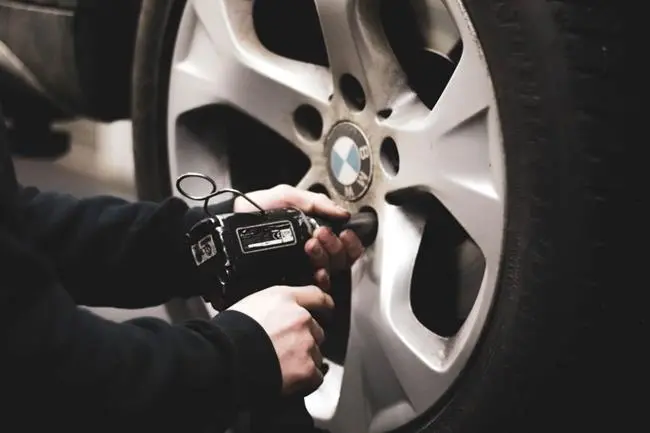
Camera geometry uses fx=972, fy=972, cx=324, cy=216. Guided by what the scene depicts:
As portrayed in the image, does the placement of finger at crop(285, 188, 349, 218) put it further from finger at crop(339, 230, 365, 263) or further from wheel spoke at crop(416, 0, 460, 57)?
wheel spoke at crop(416, 0, 460, 57)

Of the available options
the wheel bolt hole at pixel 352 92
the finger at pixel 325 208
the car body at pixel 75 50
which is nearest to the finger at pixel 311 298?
the finger at pixel 325 208

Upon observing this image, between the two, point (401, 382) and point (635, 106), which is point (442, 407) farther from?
point (635, 106)

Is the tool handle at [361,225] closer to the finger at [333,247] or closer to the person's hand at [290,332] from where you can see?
the finger at [333,247]

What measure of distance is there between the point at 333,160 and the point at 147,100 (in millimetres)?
368

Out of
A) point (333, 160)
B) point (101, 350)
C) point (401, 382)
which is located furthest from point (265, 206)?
point (101, 350)

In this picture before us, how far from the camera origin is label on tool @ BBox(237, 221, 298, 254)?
2.92 ft

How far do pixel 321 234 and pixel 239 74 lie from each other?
314 mm

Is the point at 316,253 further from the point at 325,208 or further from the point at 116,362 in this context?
the point at 116,362

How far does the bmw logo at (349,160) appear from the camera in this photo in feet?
3.20

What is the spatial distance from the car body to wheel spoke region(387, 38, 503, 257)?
679mm

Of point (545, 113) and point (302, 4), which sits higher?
point (545, 113)

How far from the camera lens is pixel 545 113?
0.74m

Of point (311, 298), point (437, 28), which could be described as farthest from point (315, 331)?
point (437, 28)

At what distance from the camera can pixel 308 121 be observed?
3.61 feet
